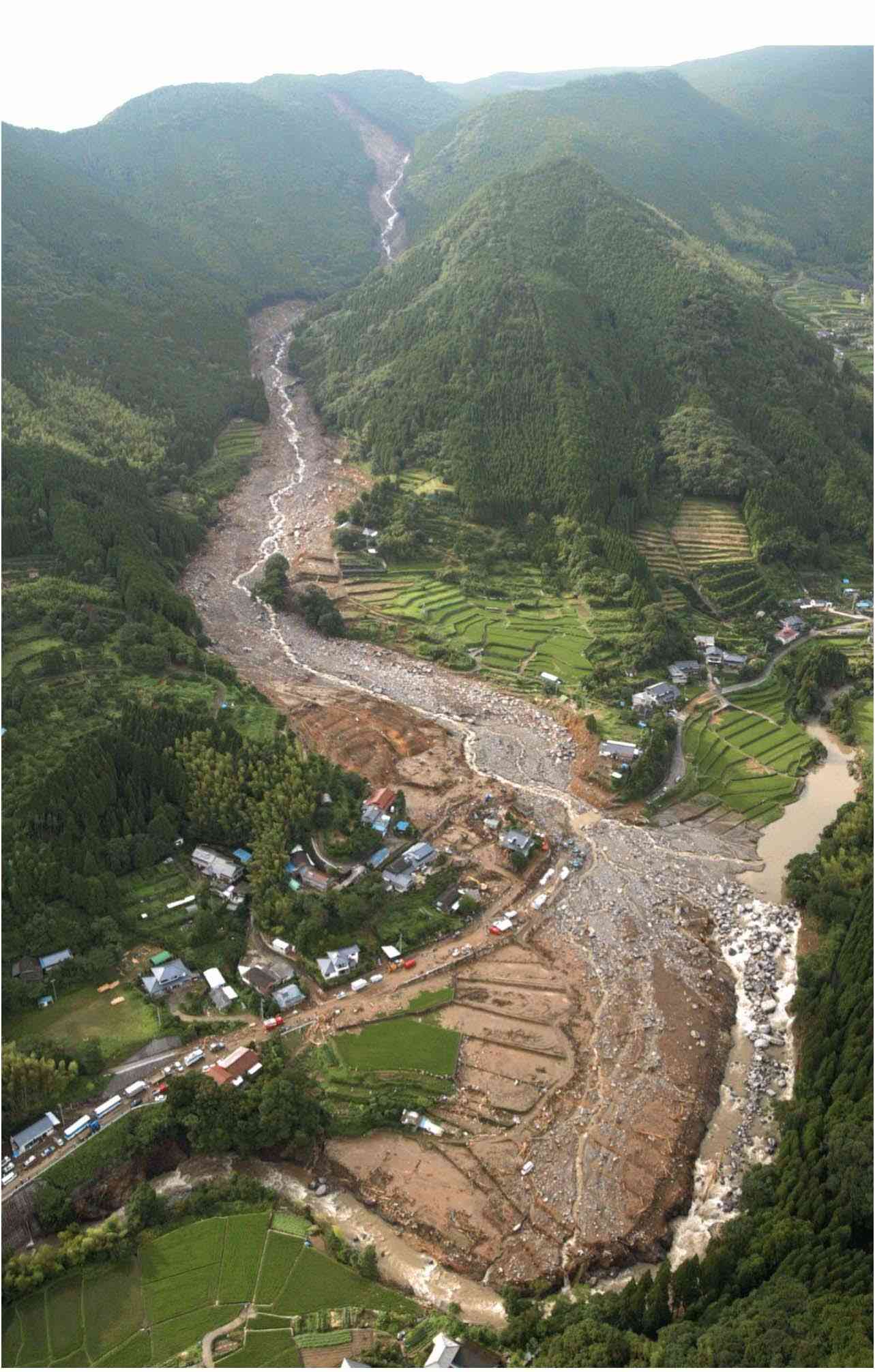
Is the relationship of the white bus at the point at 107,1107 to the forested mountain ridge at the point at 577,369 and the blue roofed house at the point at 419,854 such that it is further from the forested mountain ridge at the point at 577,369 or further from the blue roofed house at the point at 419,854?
the forested mountain ridge at the point at 577,369

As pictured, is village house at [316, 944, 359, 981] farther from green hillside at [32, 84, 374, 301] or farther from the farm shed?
green hillside at [32, 84, 374, 301]

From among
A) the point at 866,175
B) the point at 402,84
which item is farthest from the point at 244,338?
the point at 402,84

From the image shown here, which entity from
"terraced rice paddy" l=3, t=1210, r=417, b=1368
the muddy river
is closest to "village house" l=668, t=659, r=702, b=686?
the muddy river

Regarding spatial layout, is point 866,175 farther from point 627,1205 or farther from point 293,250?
point 627,1205

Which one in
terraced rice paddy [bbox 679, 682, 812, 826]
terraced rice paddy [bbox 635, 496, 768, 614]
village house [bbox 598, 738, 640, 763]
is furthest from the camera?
terraced rice paddy [bbox 635, 496, 768, 614]

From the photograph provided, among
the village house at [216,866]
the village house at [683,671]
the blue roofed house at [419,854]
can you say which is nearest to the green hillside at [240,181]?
the village house at [683,671]

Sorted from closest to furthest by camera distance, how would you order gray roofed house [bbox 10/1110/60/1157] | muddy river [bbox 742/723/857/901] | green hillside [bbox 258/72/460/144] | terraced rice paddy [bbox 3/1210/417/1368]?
terraced rice paddy [bbox 3/1210/417/1368]
gray roofed house [bbox 10/1110/60/1157]
muddy river [bbox 742/723/857/901]
green hillside [bbox 258/72/460/144]
